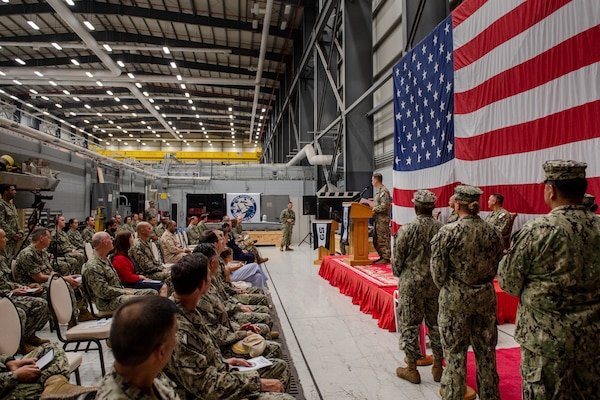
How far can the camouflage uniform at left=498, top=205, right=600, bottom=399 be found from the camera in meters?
1.84

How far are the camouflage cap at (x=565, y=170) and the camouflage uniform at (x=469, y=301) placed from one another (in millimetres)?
658

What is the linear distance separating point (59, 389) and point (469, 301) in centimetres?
246

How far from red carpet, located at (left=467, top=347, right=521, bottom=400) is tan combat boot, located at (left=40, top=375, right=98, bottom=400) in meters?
2.72

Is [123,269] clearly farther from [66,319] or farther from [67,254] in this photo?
[67,254]

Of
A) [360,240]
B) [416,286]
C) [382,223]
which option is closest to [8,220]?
[360,240]

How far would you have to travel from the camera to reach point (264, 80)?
67.9 feet

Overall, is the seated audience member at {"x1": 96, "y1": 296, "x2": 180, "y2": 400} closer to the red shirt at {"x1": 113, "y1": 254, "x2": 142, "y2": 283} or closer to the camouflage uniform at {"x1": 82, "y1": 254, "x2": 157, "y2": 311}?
the camouflage uniform at {"x1": 82, "y1": 254, "x2": 157, "y2": 311}

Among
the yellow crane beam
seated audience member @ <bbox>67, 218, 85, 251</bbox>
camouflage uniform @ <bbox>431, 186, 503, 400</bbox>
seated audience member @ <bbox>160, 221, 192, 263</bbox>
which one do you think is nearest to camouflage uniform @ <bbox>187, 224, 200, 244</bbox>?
seated audience member @ <bbox>67, 218, 85, 251</bbox>

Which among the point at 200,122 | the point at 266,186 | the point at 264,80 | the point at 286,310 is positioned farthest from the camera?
the point at 200,122

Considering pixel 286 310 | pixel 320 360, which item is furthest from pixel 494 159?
pixel 286 310

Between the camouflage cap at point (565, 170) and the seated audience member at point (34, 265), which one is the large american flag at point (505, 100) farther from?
the seated audience member at point (34, 265)

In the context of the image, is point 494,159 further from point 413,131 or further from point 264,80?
point 264,80

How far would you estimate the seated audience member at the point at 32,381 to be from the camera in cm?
201

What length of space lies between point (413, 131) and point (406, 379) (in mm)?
3721
